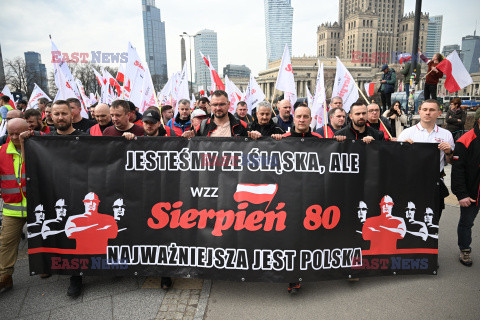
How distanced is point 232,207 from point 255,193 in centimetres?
30

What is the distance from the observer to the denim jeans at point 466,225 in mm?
3779

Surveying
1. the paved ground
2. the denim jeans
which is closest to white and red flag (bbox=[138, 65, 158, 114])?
the paved ground

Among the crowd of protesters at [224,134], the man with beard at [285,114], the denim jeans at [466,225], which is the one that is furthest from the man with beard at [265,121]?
the denim jeans at [466,225]

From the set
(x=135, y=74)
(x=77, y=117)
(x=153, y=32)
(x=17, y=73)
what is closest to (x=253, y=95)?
(x=135, y=74)

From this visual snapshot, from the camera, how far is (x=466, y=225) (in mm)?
3852

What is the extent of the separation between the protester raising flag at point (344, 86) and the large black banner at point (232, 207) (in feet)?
9.11

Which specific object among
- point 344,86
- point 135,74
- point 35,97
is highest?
point 135,74

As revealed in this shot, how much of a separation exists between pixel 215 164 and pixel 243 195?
465 millimetres

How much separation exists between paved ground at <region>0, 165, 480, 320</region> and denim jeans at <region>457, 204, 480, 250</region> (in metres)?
0.32

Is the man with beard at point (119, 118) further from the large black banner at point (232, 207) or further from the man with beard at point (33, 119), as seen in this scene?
the man with beard at point (33, 119)

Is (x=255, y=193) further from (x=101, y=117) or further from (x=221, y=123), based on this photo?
(x=101, y=117)

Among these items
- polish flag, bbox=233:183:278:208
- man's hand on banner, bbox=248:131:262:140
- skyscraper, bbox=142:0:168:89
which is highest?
skyscraper, bbox=142:0:168:89

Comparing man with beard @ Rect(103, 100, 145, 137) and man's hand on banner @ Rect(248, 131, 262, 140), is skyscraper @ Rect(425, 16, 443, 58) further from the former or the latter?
man with beard @ Rect(103, 100, 145, 137)

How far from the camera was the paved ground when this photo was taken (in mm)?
3045
